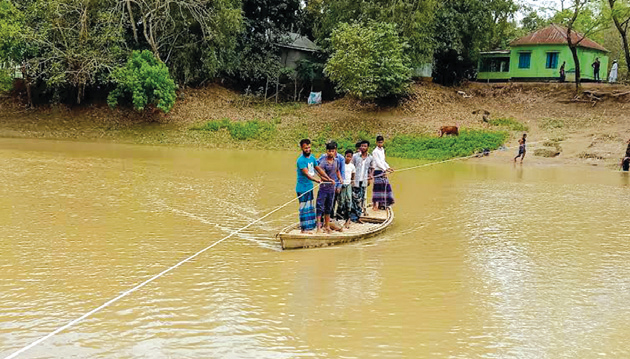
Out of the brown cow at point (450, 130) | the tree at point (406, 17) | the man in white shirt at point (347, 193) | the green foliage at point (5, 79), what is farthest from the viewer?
the tree at point (406, 17)

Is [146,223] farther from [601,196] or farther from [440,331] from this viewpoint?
[601,196]

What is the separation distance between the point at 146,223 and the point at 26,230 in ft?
6.49

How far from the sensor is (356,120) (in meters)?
30.1

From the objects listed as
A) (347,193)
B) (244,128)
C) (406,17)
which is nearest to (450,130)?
(406,17)

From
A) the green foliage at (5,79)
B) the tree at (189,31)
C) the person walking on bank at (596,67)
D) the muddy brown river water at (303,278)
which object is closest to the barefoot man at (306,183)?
the muddy brown river water at (303,278)

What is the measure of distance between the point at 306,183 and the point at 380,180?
9.20 feet

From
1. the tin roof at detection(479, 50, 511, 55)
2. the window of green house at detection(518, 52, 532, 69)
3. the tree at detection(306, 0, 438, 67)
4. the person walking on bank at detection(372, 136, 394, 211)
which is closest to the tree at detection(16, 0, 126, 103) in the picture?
the tree at detection(306, 0, 438, 67)

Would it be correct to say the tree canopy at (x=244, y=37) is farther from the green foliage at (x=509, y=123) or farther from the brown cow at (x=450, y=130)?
the green foliage at (x=509, y=123)

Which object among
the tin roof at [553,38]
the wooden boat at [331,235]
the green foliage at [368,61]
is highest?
the tin roof at [553,38]

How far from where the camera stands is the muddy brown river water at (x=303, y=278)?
17.8ft

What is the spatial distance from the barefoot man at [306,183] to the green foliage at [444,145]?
15978 millimetres

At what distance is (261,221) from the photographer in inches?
439

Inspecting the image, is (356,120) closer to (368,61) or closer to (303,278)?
(368,61)

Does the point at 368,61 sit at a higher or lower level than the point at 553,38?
lower
